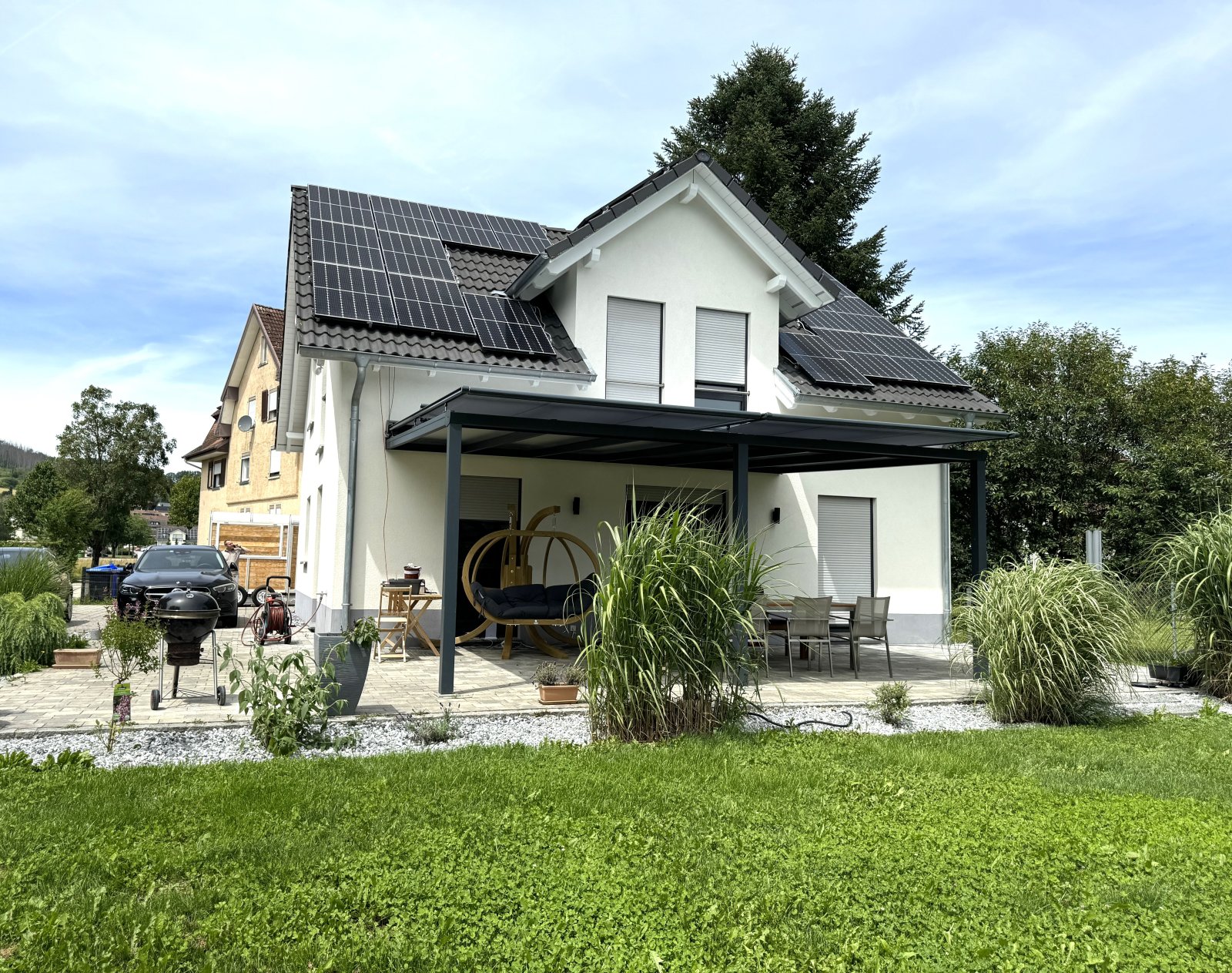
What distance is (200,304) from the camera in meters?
30.5

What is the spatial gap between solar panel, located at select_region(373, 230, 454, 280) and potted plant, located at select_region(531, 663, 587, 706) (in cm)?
738

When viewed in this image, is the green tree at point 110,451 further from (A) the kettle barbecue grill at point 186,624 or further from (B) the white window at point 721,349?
(A) the kettle barbecue grill at point 186,624

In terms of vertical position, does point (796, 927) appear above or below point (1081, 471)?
below

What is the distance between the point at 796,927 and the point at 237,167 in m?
14.6

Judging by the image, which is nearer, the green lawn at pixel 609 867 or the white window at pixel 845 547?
the green lawn at pixel 609 867

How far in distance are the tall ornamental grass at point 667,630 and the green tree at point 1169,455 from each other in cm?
1676

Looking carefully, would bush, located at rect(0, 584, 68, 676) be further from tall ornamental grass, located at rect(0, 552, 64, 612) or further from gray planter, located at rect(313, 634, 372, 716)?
gray planter, located at rect(313, 634, 372, 716)

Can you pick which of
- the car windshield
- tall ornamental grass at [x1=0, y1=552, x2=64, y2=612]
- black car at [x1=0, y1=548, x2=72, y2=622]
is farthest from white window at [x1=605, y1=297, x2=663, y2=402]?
black car at [x1=0, y1=548, x2=72, y2=622]

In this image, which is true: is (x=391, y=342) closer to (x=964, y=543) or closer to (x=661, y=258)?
(x=661, y=258)

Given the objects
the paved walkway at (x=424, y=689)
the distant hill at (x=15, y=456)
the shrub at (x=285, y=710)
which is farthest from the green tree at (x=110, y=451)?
the distant hill at (x=15, y=456)

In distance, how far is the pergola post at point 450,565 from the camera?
28.3ft

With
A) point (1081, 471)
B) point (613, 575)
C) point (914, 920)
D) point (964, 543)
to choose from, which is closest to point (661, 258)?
point (613, 575)

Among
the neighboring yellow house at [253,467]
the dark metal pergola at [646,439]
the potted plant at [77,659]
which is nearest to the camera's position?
the dark metal pergola at [646,439]

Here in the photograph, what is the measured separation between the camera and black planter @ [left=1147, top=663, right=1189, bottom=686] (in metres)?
11.1
